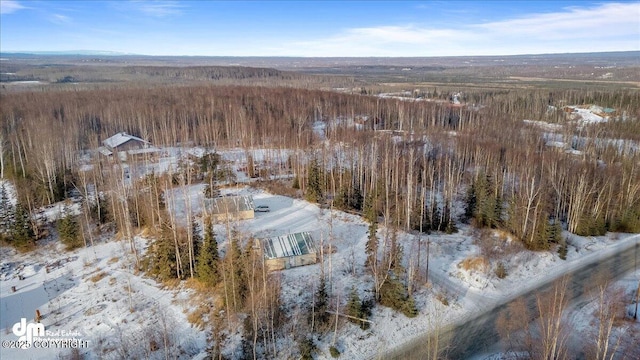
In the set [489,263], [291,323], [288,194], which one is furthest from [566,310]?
[288,194]

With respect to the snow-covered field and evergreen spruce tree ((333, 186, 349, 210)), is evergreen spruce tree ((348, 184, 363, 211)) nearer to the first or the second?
evergreen spruce tree ((333, 186, 349, 210))

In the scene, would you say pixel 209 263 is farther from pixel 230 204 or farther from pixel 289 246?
pixel 230 204

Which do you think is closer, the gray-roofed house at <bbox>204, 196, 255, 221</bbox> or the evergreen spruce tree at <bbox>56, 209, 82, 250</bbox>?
the evergreen spruce tree at <bbox>56, 209, 82, 250</bbox>

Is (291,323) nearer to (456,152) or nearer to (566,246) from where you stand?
(566,246)

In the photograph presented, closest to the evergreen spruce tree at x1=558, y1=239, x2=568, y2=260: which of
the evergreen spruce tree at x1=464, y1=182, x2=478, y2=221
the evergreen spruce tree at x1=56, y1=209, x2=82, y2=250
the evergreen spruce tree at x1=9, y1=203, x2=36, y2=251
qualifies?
the evergreen spruce tree at x1=464, y1=182, x2=478, y2=221

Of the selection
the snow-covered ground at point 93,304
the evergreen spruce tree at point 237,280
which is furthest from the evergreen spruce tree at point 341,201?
the evergreen spruce tree at point 237,280

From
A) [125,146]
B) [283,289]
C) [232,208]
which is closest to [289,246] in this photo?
[283,289]

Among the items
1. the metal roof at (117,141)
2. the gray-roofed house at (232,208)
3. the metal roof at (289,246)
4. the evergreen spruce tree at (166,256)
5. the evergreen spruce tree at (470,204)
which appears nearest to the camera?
the evergreen spruce tree at (166,256)

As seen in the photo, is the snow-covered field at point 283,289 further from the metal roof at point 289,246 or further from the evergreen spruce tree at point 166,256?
the metal roof at point 289,246
